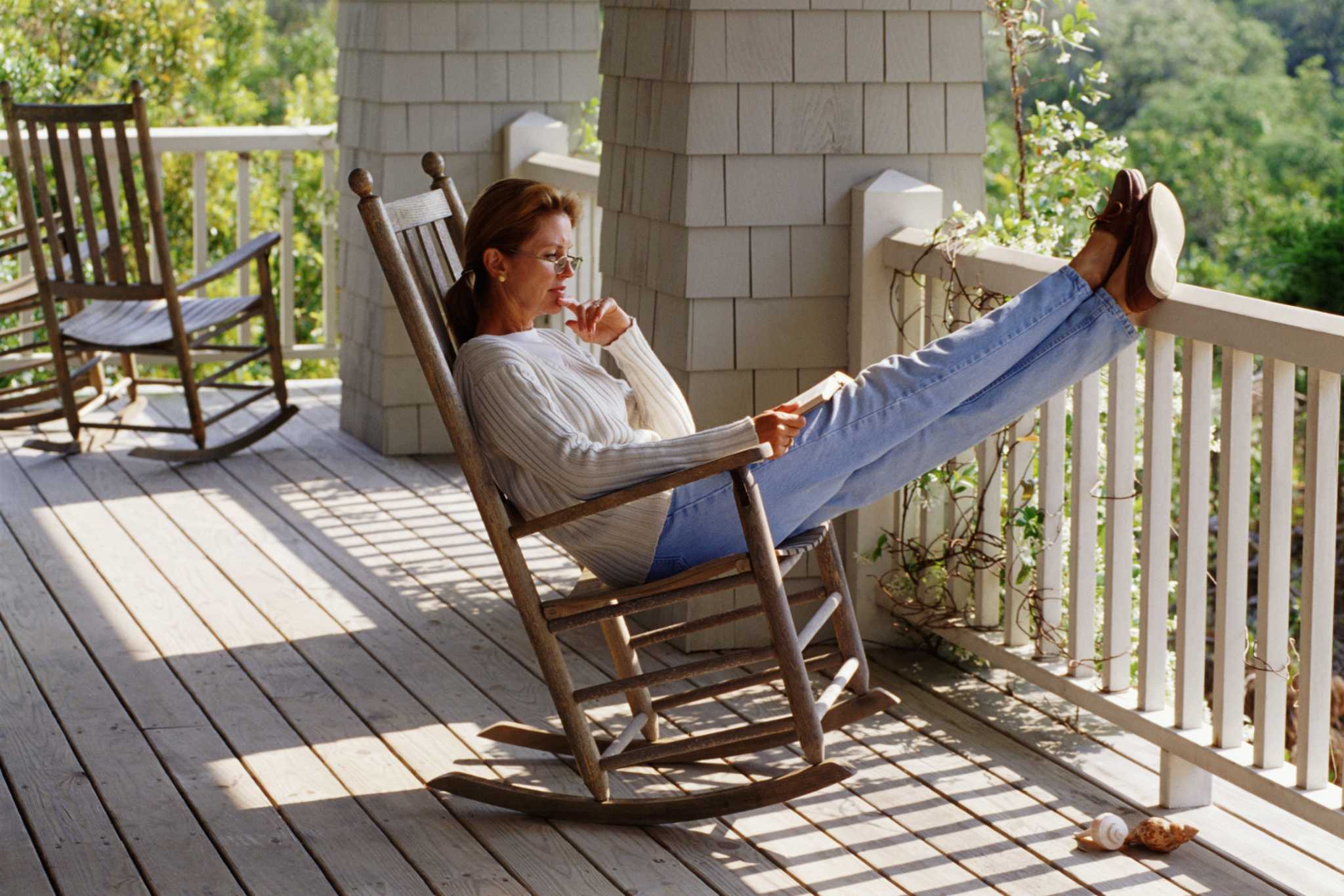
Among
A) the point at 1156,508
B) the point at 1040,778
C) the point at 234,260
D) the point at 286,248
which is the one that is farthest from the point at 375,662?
the point at 286,248

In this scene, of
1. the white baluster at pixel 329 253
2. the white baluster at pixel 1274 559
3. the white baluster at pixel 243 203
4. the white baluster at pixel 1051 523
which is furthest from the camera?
the white baluster at pixel 329 253

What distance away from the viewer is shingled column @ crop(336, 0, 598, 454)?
5.30 metres

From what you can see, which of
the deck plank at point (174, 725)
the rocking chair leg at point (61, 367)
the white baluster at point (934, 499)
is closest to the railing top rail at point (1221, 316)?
the white baluster at point (934, 499)

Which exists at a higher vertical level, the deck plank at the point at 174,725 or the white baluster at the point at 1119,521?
the white baluster at the point at 1119,521

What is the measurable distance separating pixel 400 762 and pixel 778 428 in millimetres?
1052

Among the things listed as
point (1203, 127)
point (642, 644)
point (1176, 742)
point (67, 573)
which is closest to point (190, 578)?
point (67, 573)

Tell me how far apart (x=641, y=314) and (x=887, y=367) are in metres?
1.16

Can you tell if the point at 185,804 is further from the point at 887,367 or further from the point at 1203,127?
the point at 1203,127

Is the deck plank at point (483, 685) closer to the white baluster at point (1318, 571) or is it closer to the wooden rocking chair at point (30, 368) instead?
the wooden rocking chair at point (30, 368)

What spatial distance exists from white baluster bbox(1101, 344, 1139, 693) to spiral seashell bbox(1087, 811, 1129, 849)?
392 mm

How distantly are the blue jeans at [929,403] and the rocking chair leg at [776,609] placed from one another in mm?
150

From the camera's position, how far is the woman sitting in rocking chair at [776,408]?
8.27 ft

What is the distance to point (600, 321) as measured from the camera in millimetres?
2930

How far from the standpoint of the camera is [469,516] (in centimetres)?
474
